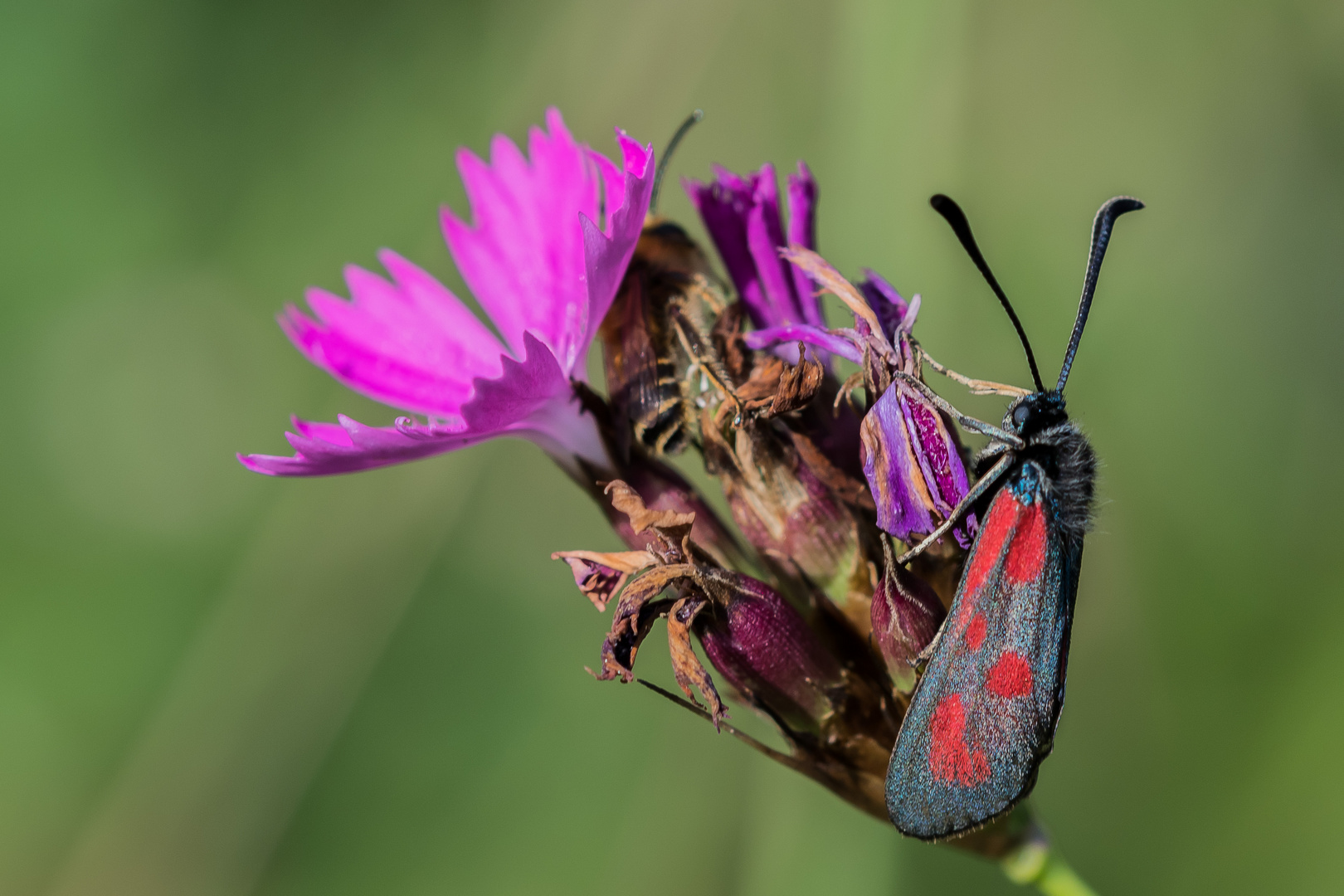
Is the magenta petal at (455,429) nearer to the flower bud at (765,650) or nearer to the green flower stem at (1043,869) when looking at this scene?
the flower bud at (765,650)

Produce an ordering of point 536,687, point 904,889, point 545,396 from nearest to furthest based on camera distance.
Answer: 1. point 545,396
2. point 904,889
3. point 536,687

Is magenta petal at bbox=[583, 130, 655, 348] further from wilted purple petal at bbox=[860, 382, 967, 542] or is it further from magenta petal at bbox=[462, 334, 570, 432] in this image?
wilted purple petal at bbox=[860, 382, 967, 542]

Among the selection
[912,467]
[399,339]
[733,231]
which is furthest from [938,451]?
[399,339]

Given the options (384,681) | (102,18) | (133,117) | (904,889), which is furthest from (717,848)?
(102,18)

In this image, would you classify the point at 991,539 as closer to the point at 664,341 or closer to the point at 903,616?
the point at 903,616

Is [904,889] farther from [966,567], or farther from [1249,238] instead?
[1249,238]

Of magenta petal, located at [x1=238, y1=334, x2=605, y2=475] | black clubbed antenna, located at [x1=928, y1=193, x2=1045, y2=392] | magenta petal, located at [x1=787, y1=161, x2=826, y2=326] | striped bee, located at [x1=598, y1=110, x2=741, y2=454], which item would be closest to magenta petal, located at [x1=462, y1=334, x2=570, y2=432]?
magenta petal, located at [x1=238, y1=334, x2=605, y2=475]

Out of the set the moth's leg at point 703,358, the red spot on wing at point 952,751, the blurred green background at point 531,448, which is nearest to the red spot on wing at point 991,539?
the red spot on wing at point 952,751
